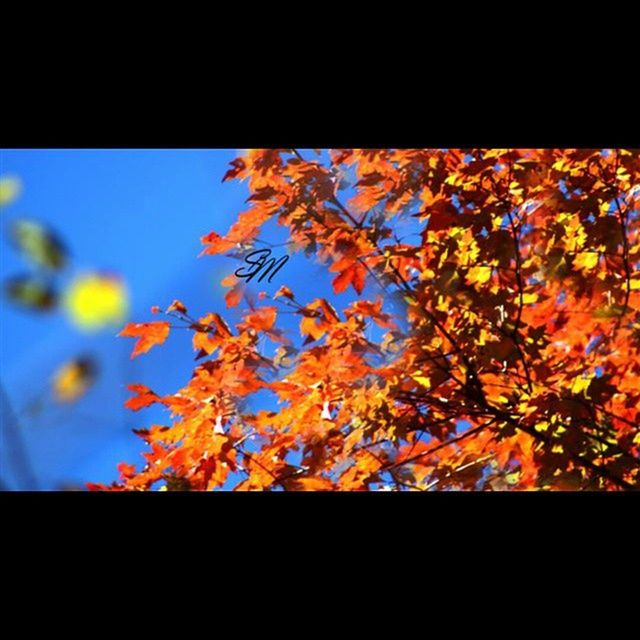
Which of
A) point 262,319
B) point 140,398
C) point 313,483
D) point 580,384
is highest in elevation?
point 262,319

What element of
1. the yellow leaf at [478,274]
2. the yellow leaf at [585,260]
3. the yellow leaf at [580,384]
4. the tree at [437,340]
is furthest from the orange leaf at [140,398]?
the yellow leaf at [585,260]

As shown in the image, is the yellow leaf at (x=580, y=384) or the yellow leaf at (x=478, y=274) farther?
the yellow leaf at (x=478, y=274)

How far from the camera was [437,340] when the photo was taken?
2051 mm

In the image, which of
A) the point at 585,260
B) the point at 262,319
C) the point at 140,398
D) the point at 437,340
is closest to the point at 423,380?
the point at 437,340

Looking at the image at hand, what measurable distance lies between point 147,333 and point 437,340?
2.70 ft

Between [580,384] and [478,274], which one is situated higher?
[478,274]

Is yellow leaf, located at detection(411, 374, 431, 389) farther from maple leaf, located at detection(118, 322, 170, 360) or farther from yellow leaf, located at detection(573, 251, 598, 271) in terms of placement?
maple leaf, located at detection(118, 322, 170, 360)

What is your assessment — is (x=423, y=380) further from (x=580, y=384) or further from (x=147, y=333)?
(x=147, y=333)

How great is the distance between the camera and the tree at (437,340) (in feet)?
6.56

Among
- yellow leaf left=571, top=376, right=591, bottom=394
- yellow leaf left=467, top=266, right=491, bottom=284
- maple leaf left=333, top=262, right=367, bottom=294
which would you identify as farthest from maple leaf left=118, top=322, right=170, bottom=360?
yellow leaf left=571, top=376, right=591, bottom=394

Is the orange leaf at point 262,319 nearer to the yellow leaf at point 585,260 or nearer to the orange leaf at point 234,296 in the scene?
the orange leaf at point 234,296
